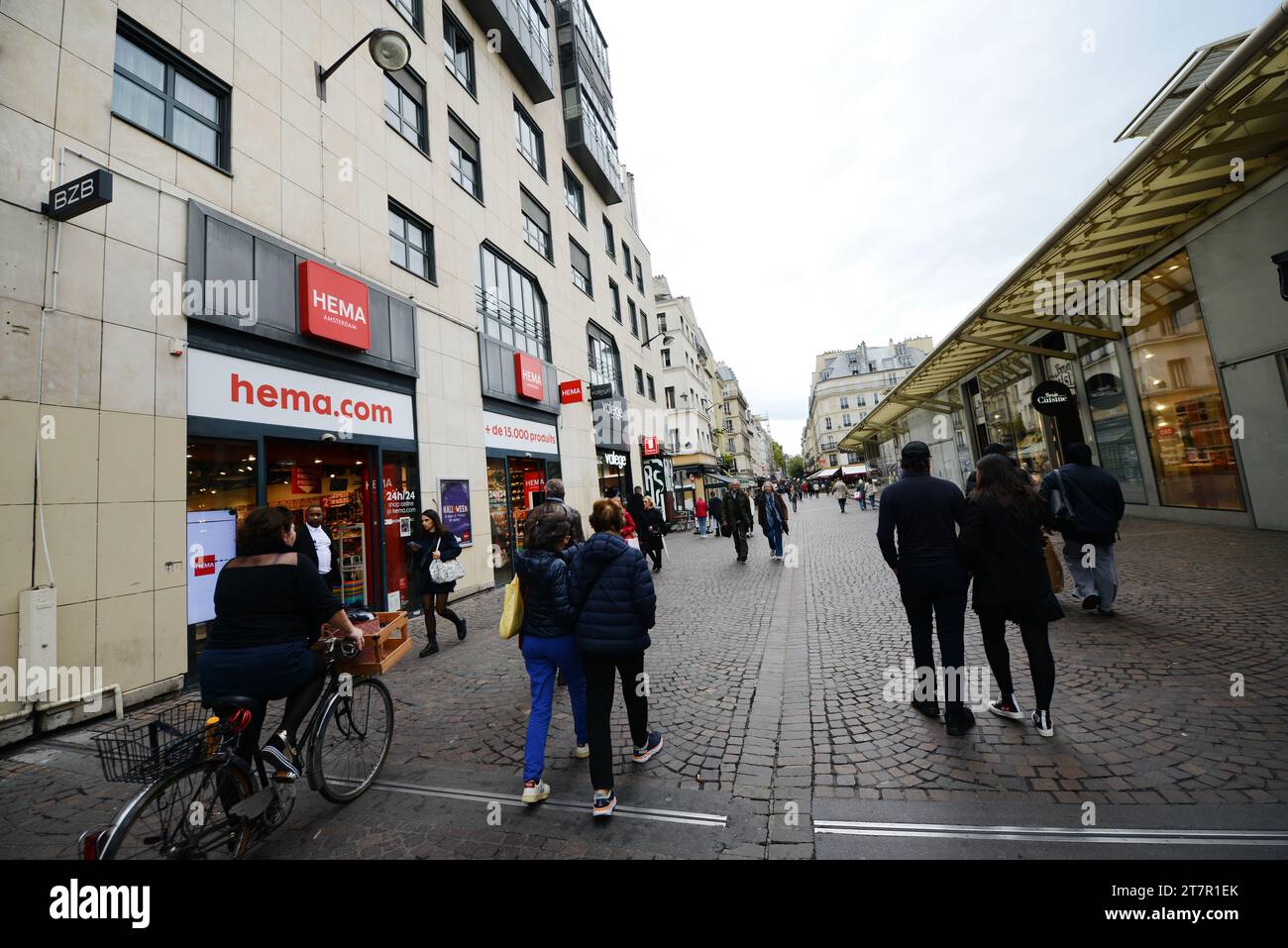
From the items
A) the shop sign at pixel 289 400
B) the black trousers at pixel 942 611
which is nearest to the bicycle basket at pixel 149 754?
the black trousers at pixel 942 611

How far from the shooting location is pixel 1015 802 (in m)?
2.68

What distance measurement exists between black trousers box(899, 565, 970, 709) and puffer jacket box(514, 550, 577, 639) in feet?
7.69

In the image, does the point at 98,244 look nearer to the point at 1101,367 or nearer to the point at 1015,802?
the point at 1015,802

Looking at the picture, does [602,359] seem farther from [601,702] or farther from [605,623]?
[601,702]

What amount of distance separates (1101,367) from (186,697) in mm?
18782

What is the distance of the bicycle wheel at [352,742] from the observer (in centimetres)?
311

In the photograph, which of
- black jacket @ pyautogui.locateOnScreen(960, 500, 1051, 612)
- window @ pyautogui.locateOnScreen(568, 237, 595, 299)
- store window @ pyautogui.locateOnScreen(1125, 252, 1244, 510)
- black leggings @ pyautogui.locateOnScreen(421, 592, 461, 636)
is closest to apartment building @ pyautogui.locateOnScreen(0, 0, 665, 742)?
black leggings @ pyautogui.locateOnScreen(421, 592, 461, 636)

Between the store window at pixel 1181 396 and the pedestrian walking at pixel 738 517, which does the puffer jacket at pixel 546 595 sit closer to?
the pedestrian walking at pixel 738 517

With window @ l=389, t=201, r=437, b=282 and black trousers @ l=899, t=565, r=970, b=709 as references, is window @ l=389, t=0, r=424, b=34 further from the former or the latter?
black trousers @ l=899, t=565, r=970, b=709

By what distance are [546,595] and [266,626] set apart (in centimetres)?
146

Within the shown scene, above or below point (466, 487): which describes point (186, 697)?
below

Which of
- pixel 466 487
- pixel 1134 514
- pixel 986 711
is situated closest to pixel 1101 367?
pixel 1134 514
